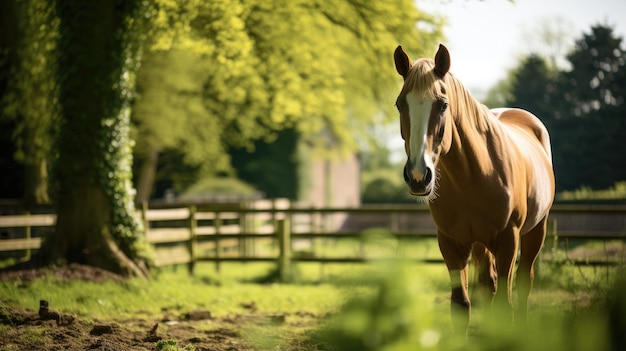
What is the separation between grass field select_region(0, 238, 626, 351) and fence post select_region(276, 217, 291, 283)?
0.74ft

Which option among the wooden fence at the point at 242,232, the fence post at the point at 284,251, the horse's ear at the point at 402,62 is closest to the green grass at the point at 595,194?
the wooden fence at the point at 242,232

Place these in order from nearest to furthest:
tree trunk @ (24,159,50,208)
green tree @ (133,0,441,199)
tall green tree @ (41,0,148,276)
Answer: tall green tree @ (41,0,148,276)
green tree @ (133,0,441,199)
tree trunk @ (24,159,50,208)

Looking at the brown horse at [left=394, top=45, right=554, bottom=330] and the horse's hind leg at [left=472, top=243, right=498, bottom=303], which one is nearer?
the brown horse at [left=394, top=45, right=554, bottom=330]

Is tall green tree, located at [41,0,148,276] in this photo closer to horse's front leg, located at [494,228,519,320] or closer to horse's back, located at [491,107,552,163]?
horse's back, located at [491,107,552,163]

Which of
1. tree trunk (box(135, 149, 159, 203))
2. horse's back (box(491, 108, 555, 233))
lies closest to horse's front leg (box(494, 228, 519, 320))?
horse's back (box(491, 108, 555, 233))

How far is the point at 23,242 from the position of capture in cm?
1311

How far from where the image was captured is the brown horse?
4332mm

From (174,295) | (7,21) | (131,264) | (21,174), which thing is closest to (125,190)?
(131,264)

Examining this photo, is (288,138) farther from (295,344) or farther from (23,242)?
(295,344)

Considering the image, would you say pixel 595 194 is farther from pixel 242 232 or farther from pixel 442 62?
pixel 442 62

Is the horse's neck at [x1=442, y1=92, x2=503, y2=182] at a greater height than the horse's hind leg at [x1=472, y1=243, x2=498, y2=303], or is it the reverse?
the horse's neck at [x1=442, y1=92, x2=503, y2=182]

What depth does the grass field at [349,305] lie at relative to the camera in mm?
1784

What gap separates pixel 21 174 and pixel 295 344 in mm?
17784

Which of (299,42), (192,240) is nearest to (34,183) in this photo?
(192,240)
